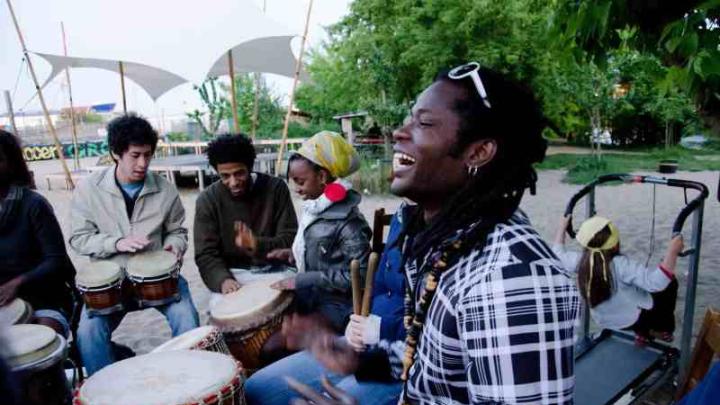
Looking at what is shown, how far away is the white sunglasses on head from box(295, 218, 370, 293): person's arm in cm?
169

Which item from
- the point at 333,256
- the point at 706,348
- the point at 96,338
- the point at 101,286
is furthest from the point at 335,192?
the point at 706,348

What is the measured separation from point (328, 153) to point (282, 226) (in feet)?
2.83

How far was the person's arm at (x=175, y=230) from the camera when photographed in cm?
382

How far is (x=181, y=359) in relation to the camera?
2.32m

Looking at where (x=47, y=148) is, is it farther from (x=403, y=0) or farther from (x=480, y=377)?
(x=480, y=377)

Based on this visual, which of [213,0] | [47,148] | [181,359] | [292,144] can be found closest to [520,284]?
[181,359]

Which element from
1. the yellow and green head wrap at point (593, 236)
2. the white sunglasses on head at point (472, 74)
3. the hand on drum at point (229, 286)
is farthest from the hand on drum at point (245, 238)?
the white sunglasses on head at point (472, 74)

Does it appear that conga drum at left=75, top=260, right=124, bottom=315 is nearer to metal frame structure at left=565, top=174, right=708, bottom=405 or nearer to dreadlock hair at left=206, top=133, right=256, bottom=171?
dreadlock hair at left=206, top=133, right=256, bottom=171

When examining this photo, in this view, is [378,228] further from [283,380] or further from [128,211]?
[128,211]

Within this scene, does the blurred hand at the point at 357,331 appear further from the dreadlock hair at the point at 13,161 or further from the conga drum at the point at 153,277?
the dreadlock hair at the point at 13,161

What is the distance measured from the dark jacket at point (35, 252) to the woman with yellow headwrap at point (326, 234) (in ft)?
4.64

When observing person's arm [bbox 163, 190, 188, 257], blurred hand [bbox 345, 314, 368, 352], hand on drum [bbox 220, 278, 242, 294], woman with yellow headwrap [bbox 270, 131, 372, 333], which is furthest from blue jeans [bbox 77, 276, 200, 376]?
blurred hand [bbox 345, 314, 368, 352]

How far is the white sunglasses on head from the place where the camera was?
1389mm

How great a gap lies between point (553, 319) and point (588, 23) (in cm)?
230
